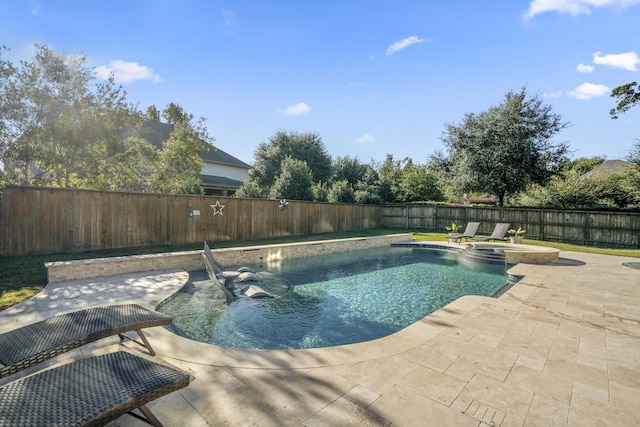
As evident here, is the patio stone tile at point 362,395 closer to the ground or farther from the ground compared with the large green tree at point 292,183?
closer to the ground

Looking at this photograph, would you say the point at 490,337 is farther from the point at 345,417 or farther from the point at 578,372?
the point at 345,417

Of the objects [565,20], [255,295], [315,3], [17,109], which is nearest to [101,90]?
[17,109]

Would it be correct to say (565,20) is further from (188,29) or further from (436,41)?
(188,29)

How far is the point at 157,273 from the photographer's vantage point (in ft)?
23.1

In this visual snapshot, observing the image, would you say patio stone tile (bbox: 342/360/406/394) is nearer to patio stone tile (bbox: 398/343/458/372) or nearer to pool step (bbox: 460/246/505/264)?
patio stone tile (bbox: 398/343/458/372)

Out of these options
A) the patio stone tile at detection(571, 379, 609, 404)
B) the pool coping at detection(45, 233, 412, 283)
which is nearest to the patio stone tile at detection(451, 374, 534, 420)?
the patio stone tile at detection(571, 379, 609, 404)

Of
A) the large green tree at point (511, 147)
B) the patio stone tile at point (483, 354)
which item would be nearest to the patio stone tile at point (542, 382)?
the patio stone tile at point (483, 354)

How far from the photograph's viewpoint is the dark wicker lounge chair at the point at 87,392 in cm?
158

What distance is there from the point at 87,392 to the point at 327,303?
4.52 metres

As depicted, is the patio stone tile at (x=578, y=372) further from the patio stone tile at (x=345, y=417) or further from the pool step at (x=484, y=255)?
the pool step at (x=484, y=255)

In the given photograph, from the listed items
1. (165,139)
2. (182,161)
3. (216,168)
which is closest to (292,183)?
(182,161)

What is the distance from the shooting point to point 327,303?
601 centimetres

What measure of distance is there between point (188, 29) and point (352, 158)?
19366 millimetres

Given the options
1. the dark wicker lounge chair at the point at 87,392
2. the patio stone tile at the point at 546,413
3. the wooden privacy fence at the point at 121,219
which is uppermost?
the wooden privacy fence at the point at 121,219
